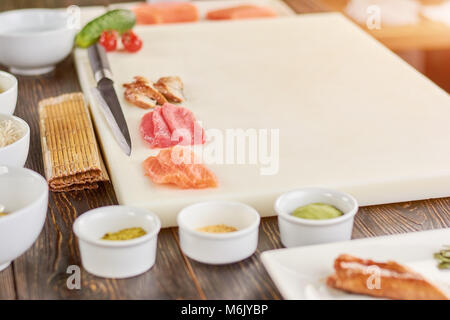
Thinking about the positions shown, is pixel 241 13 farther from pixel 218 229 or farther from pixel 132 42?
pixel 218 229

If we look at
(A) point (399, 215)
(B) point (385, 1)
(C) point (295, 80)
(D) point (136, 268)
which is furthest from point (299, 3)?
(D) point (136, 268)

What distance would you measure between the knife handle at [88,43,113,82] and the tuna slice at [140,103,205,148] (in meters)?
0.38

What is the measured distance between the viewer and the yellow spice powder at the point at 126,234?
119 cm

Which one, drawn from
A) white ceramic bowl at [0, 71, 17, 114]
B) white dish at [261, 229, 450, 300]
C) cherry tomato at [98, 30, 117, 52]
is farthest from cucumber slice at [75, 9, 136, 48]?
white dish at [261, 229, 450, 300]

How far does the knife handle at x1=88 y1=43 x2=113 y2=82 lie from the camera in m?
1.99

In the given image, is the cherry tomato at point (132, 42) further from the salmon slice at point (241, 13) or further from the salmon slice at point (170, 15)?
the salmon slice at point (241, 13)

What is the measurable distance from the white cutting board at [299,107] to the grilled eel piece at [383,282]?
1.09ft

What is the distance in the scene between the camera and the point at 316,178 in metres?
1.45

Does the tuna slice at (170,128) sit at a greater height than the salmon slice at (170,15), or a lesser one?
lesser

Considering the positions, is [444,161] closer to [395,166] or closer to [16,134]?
[395,166]

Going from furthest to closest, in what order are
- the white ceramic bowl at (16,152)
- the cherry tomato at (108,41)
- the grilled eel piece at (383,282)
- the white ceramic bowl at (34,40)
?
1. the cherry tomato at (108,41)
2. the white ceramic bowl at (34,40)
3. the white ceramic bowl at (16,152)
4. the grilled eel piece at (383,282)

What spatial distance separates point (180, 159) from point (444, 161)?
1.96ft

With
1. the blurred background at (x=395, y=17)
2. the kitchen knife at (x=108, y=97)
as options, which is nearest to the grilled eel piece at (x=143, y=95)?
the kitchen knife at (x=108, y=97)

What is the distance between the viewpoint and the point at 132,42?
7.31ft
